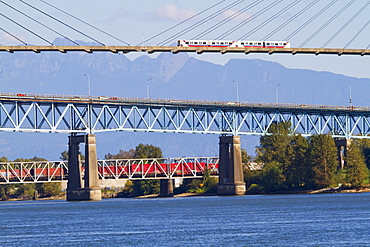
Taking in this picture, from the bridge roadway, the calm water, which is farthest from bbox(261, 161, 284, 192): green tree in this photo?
the bridge roadway

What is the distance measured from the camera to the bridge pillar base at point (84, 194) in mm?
155125

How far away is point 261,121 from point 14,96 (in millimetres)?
53365

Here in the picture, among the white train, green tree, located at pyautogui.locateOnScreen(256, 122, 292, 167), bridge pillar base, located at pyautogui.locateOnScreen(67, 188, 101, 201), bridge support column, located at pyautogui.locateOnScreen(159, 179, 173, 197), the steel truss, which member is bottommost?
bridge pillar base, located at pyautogui.locateOnScreen(67, 188, 101, 201)

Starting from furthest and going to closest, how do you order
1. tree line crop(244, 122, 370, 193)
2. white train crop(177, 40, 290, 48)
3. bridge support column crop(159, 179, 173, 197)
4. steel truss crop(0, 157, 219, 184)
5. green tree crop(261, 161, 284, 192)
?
bridge support column crop(159, 179, 173, 197) < steel truss crop(0, 157, 219, 184) < green tree crop(261, 161, 284, 192) < tree line crop(244, 122, 370, 193) < white train crop(177, 40, 290, 48)

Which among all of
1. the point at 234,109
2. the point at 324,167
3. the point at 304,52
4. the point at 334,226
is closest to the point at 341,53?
the point at 304,52

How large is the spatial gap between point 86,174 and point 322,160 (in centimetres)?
4128

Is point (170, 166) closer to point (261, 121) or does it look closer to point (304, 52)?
point (261, 121)

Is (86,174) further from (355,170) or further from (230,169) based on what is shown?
(355,170)

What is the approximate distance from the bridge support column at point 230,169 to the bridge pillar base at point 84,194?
994 inches

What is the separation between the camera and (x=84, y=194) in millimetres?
155625

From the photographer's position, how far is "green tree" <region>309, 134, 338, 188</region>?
157 meters

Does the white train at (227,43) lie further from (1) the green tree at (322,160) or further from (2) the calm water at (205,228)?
(2) the calm water at (205,228)

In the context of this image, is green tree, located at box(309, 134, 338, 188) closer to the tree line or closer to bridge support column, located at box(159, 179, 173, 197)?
the tree line

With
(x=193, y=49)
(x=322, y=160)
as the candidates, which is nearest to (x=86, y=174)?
(x=322, y=160)
